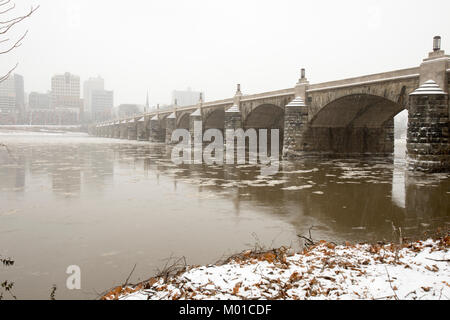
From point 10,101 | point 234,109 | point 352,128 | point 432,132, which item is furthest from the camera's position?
point 10,101

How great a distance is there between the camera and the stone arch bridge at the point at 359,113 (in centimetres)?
1814

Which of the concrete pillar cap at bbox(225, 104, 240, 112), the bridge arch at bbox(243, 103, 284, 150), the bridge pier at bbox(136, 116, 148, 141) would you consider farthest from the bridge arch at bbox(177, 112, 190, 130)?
the concrete pillar cap at bbox(225, 104, 240, 112)

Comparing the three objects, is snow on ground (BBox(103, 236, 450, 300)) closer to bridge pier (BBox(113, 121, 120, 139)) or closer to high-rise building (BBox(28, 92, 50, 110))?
bridge pier (BBox(113, 121, 120, 139))

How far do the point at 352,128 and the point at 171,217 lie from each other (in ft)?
79.9

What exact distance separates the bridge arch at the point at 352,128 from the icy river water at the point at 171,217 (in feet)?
36.1

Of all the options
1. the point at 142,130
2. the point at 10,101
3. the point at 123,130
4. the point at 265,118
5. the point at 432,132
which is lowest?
the point at 432,132

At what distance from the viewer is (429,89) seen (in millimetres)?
18188

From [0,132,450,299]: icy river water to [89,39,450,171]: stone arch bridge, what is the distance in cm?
264

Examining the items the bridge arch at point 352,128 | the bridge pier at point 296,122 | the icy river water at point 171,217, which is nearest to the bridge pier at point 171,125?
the bridge pier at point 296,122

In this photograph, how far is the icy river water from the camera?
614 cm

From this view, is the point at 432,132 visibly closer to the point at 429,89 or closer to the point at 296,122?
the point at 429,89

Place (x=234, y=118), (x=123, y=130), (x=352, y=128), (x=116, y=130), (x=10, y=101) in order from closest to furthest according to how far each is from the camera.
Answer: (x=352, y=128), (x=234, y=118), (x=123, y=130), (x=116, y=130), (x=10, y=101)

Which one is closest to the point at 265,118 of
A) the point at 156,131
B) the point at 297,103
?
the point at 297,103
